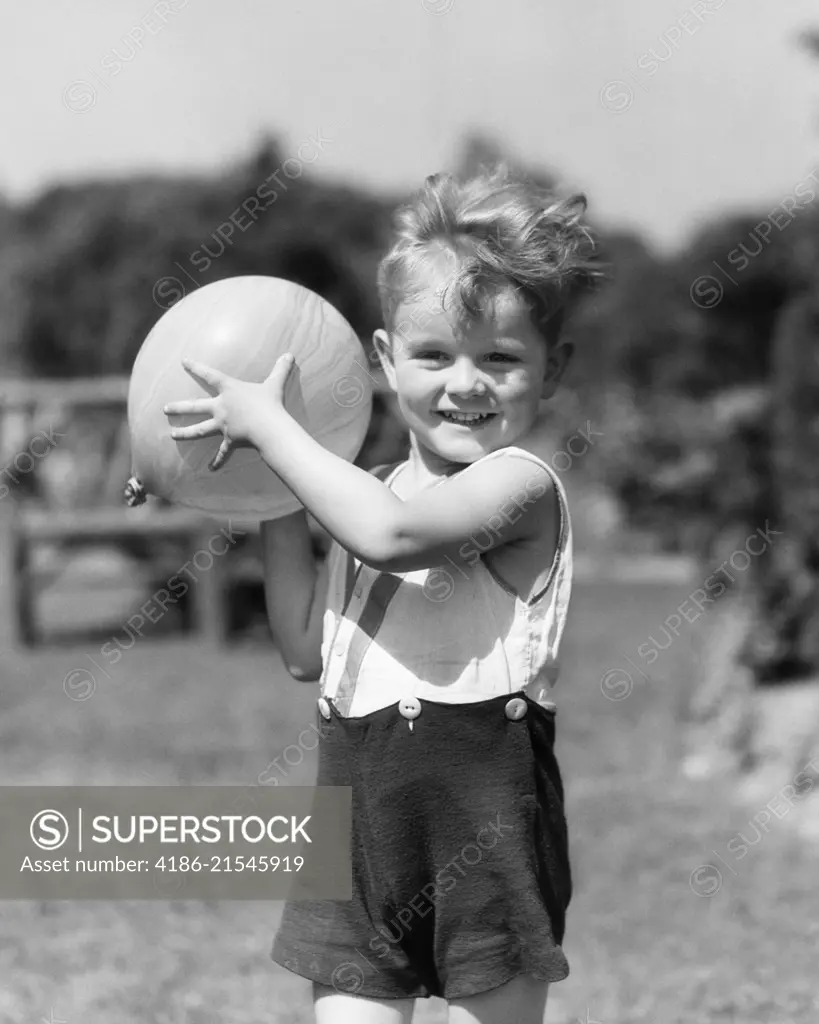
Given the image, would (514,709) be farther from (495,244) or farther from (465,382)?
(495,244)

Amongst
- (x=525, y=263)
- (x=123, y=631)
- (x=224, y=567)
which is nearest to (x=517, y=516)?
(x=525, y=263)

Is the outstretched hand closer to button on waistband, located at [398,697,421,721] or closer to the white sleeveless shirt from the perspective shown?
the white sleeveless shirt

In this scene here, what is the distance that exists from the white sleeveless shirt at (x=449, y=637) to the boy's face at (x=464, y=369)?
0.05m

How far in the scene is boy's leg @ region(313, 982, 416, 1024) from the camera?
2.33 metres

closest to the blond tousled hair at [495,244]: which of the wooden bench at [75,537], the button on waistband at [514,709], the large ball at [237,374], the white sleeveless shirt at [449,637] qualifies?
the large ball at [237,374]

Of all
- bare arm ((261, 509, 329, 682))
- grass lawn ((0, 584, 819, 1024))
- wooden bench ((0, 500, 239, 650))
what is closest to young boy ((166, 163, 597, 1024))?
bare arm ((261, 509, 329, 682))

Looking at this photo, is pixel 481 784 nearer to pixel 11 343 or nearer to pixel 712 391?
pixel 712 391

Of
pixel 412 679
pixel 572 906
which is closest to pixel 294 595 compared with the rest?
pixel 412 679

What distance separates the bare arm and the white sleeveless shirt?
16 centimetres

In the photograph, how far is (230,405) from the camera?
227 centimetres

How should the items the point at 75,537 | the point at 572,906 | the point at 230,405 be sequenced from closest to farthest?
the point at 230,405 → the point at 572,906 → the point at 75,537

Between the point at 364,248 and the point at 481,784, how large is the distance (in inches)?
630

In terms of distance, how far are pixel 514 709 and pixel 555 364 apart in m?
0.59

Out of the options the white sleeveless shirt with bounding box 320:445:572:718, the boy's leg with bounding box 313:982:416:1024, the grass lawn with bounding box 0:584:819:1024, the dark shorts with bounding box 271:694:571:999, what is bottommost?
the grass lawn with bounding box 0:584:819:1024
